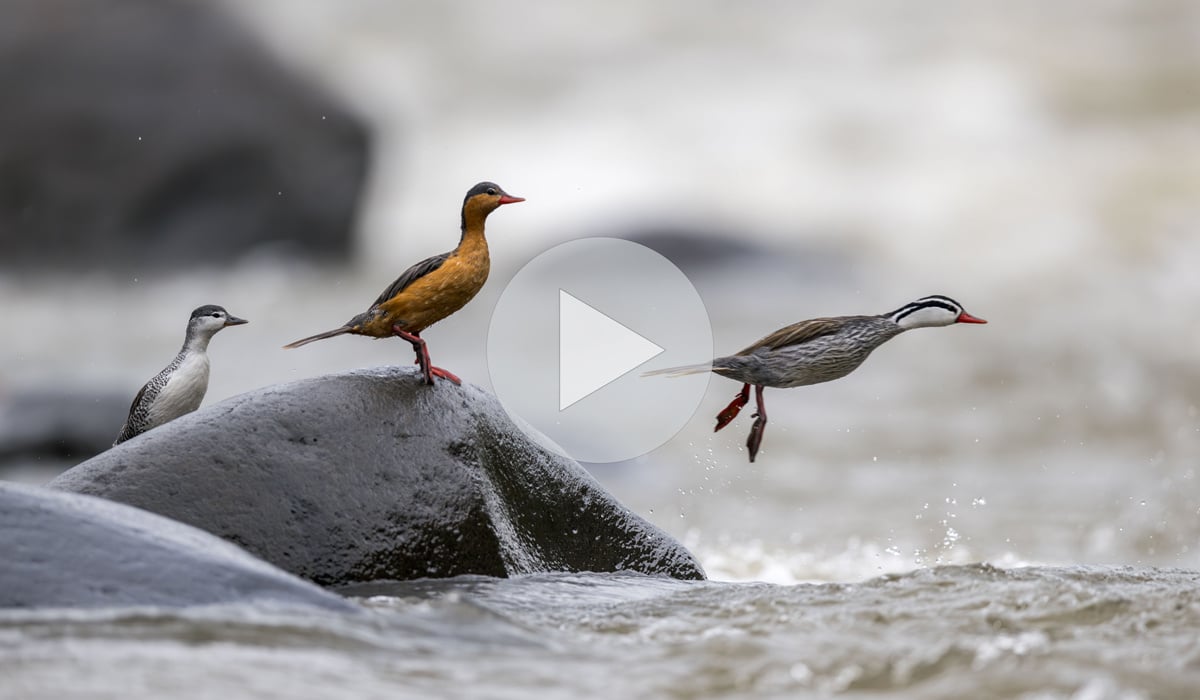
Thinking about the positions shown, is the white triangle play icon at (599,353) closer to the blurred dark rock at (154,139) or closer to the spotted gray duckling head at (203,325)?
the spotted gray duckling head at (203,325)

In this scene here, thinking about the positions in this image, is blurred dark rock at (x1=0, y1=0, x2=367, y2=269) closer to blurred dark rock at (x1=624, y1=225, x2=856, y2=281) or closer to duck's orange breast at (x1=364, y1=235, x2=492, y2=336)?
blurred dark rock at (x1=624, y1=225, x2=856, y2=281)

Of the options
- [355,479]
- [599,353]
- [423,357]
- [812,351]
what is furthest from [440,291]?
[599,353]

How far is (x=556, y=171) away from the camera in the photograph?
1057 inches

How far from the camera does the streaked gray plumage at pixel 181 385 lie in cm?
564

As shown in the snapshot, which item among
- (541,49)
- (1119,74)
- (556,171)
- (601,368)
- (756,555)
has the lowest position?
(756,555)

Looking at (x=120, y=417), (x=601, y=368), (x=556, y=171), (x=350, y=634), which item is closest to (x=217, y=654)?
(x=350, y=634)

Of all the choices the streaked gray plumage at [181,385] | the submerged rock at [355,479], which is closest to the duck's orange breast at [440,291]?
the submerged rock at [355,479]

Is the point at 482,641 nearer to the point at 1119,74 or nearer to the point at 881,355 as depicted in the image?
the point at 881,355

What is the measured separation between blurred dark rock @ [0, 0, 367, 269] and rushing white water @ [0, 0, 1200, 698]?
0.72 meters

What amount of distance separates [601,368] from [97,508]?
7.69 feet

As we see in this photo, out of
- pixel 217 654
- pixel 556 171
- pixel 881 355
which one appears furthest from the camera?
pixel 556 171

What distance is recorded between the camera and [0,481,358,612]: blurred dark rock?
154 inches

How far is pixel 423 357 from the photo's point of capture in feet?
16.7
